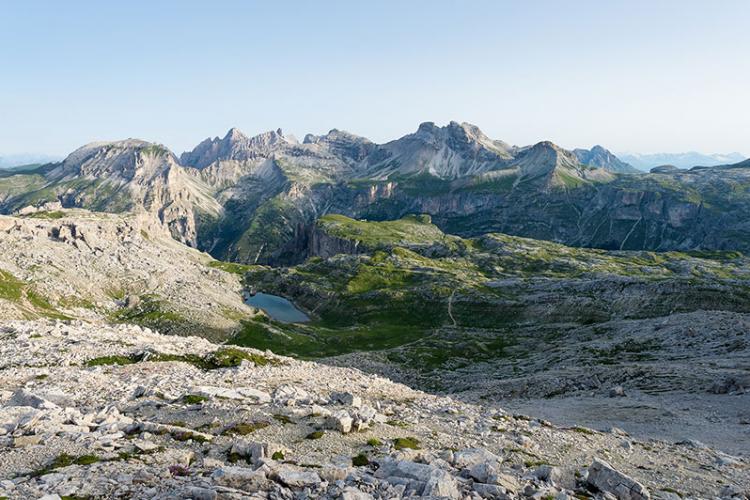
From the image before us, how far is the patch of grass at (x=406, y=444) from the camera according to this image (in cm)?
2894

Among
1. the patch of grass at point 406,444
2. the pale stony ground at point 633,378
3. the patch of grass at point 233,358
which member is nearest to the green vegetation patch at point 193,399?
the patch of grass at point 406,444

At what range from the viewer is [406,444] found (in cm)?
2966

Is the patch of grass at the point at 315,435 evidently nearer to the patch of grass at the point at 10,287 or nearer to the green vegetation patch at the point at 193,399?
the green vegetation patch at the point at 193,399

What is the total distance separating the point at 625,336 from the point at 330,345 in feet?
259

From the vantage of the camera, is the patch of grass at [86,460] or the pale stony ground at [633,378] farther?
the pale stony ground at [633,378]

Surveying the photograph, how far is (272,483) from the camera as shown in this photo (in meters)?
20.5

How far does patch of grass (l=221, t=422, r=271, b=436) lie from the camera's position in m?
29.8

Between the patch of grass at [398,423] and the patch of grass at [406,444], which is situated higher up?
the patch of grass at [406,444]

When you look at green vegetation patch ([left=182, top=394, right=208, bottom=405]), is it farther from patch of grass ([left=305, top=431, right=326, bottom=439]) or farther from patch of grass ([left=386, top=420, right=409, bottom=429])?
patch of grass ([left=386, top=420, right=409, bottom=429])

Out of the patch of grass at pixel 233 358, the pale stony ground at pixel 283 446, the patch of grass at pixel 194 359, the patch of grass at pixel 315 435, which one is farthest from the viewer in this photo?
the patch of grass at pixel 233 358

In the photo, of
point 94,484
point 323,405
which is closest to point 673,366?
point 323,405

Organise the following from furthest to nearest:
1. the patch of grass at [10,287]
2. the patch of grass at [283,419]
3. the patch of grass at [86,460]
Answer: the patch of grass at [10,287]
the patch of grass at [283,419]
the patch of grass at [86,460]

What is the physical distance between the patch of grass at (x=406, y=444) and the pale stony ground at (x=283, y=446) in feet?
2.51

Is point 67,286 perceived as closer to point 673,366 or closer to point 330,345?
point 330,345
